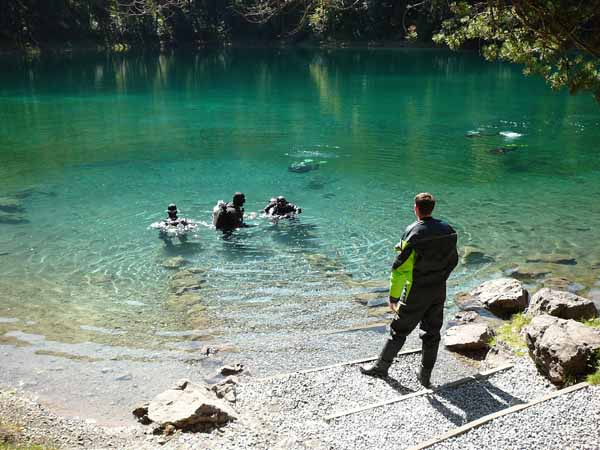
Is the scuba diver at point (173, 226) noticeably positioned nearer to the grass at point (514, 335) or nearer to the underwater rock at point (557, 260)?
the underwater rock at point (557, 260)

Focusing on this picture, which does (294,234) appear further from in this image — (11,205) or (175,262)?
(11,205)

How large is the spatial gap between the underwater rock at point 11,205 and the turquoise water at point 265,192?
32 cm

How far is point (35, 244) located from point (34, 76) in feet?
154

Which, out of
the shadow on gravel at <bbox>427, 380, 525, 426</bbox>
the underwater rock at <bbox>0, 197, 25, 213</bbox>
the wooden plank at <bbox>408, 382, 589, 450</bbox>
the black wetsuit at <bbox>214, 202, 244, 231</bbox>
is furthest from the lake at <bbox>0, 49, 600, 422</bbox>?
the wooden plank at <bbox>408, 382, 589, 450</bbox>

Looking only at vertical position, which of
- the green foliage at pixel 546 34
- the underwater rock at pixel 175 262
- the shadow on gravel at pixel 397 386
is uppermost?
the green foliage at pixel 546 34

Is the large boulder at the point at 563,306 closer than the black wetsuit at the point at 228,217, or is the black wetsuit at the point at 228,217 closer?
the large boulder at the point at 563,306

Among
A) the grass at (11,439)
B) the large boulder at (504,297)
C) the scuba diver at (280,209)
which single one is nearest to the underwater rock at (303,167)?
Result: the scuba diver at (280,209)

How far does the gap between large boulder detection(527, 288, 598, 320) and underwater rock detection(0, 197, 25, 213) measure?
49.6ft

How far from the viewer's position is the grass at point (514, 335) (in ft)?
30.7

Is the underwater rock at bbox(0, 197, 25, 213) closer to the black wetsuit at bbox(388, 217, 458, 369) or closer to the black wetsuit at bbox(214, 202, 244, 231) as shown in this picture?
the black wetsuit at bbox(214, 202, 244, 231)

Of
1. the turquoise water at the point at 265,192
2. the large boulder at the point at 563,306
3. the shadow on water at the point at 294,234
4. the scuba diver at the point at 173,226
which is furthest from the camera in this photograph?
the scuba diver at the point at 173,226

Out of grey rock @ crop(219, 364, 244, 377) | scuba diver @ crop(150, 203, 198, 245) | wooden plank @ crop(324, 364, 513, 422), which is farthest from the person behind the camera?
scuba diver @ crop(150, 203, 198, 245)

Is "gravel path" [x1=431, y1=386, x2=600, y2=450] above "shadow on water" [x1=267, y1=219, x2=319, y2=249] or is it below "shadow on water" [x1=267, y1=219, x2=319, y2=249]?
above

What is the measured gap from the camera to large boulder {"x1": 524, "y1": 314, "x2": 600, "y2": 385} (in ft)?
25.2
